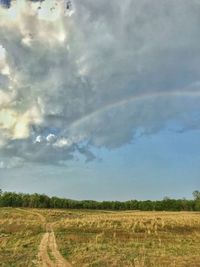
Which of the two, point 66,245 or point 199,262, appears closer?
point 199,262

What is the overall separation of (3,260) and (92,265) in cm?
662

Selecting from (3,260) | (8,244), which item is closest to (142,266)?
(3,260)

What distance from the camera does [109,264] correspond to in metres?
28.5

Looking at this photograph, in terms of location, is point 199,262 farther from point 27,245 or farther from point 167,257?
point 27,245

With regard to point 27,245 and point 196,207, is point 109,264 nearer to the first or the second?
point 27,245

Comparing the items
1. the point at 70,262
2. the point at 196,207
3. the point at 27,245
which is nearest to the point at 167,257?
the point at 70,262

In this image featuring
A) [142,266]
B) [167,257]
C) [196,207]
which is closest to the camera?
[142,266]

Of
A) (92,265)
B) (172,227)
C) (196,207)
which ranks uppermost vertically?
(196,207)

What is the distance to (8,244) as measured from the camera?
41250mm

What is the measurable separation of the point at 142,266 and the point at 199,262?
17.1 ft

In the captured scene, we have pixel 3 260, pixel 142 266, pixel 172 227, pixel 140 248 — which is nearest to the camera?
pixel 142 266

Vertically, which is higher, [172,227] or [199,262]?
[172,227]

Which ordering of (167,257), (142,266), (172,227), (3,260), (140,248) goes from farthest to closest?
(172,227) < (140,248) < (167,257) < (3,260) < (142,266)

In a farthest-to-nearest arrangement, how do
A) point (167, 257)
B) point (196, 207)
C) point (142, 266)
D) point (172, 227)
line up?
point (196, 207)
point (172, 227)
point (167, 257)
point (142, 266)
